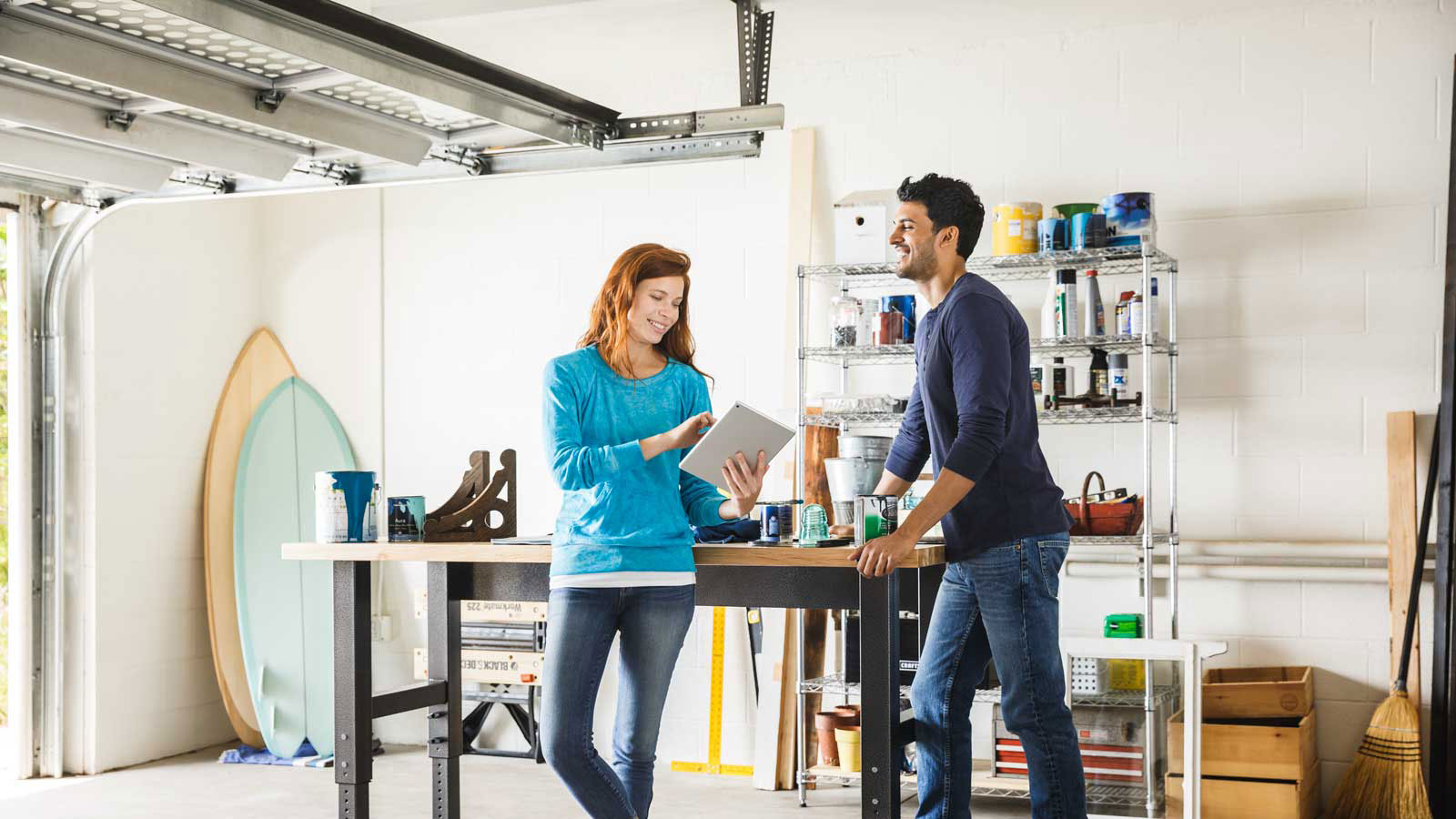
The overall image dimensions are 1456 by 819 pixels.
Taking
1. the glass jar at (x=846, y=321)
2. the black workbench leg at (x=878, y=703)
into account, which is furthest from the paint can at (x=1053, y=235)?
the black workbench leg at (x=878, y=703)

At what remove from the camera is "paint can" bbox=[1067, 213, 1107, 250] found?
454cm

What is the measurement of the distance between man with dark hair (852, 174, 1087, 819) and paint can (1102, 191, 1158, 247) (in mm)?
1622

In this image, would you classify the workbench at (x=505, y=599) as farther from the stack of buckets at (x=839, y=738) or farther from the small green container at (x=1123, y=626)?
the stack of buckets at (x=839, y=738)

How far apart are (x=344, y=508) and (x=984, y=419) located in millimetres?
1681

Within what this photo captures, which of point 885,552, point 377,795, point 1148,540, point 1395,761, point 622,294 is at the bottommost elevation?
point 377,795

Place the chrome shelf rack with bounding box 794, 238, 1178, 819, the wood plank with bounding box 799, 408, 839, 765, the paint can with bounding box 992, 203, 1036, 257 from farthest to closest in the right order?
1. the wood plank with bounding box 799, 408, 839, 765
2. the paint can with bounding box 992, 203, 1036, 257
3. the chrome shelf rack with bounding box 794, 238, 1178, 819

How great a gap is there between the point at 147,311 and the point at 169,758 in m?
1.81

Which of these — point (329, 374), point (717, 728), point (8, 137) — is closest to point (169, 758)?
point (329, 374)

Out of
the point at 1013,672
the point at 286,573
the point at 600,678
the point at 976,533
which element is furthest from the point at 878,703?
the point at 286,573

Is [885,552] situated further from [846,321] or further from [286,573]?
[286,573]

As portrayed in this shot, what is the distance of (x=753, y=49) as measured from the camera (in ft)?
12.8

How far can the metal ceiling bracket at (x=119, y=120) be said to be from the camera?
3.32 m

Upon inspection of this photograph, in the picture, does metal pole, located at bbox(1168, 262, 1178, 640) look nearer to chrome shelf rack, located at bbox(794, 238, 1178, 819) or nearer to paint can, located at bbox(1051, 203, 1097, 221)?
chrome shelf rack, located at bbox(794, 238, 1178, 819)

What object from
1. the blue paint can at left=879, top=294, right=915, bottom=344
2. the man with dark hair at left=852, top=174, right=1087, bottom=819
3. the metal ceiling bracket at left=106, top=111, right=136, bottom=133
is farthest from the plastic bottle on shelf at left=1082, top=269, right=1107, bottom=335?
the metal ceiling bracket at left=106, top=111, right=136, bottom=133
